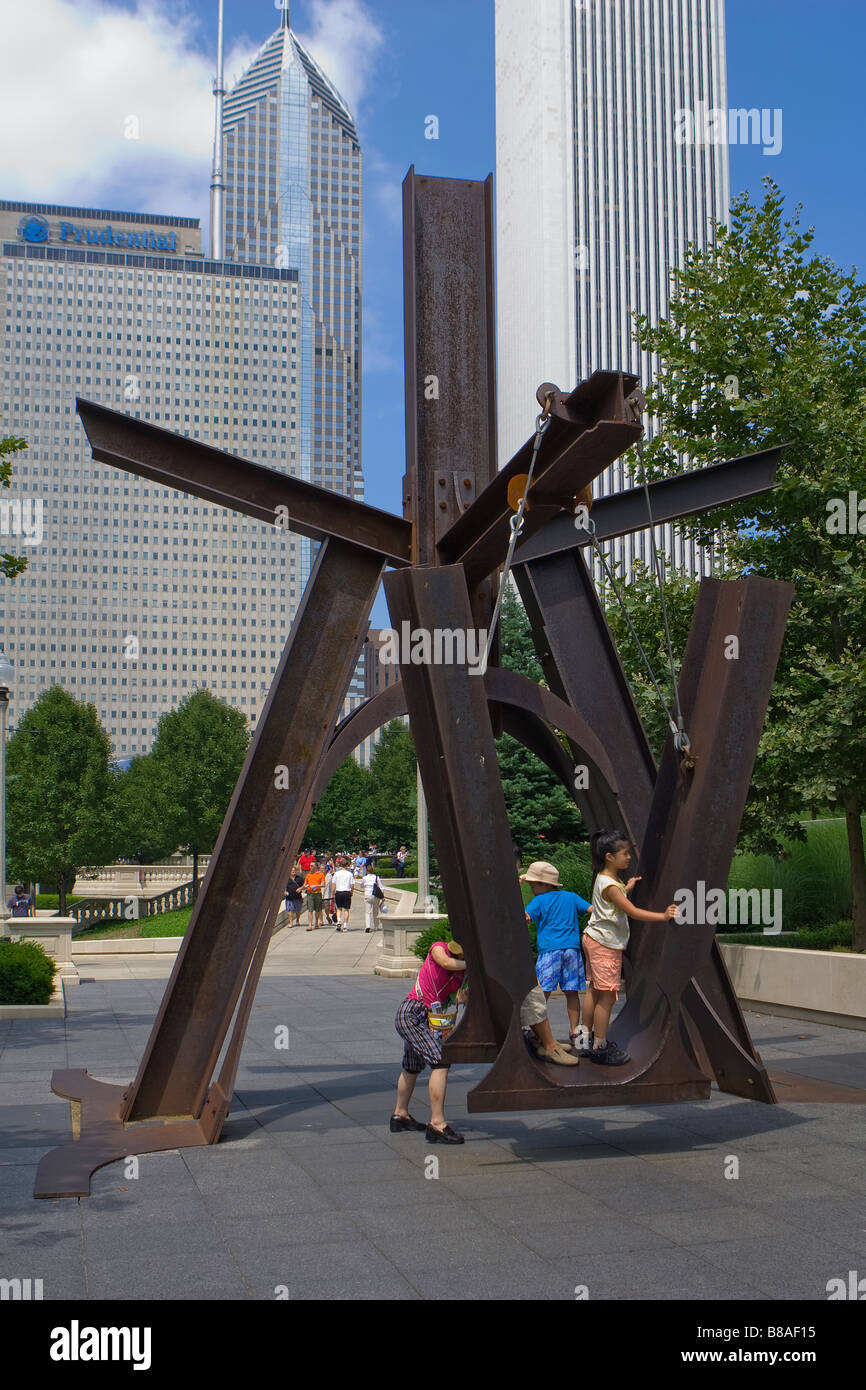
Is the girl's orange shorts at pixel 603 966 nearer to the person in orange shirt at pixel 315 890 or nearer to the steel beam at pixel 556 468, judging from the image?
the steel beam at pixel 556 468

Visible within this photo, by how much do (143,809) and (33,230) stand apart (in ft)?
440

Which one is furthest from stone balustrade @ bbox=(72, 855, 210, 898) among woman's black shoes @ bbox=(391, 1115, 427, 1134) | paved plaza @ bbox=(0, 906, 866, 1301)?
woman's black shoes @ bbox=(391, 1115, 427, 1134)

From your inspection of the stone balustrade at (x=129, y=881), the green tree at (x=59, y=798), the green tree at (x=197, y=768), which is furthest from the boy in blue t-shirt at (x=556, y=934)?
the stone balustrade at (x=129, y=881)

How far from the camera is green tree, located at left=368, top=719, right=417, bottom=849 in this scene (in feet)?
218

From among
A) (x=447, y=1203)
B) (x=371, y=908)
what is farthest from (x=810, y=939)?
(x=371, y=908)

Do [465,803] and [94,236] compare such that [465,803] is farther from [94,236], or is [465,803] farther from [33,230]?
[94,236]

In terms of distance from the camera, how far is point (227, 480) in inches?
351

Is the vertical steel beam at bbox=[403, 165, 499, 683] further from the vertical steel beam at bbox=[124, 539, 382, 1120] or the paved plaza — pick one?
the paved plaza

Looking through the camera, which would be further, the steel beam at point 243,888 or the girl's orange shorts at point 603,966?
the steel beam at point 243,888

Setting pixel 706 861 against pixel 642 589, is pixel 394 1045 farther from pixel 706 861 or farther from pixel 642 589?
pixel 642 589

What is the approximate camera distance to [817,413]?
14969mm

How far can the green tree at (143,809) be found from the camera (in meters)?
47.6

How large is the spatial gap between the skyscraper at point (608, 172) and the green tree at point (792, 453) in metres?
106
